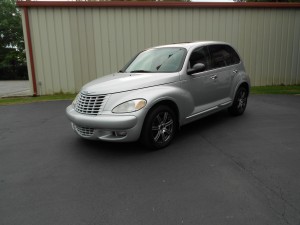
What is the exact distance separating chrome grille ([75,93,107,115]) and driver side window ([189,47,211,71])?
6.07 ft

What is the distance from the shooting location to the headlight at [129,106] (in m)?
3.95

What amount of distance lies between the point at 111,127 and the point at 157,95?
2.90ft

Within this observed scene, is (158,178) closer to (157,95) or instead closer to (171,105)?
(157,95)

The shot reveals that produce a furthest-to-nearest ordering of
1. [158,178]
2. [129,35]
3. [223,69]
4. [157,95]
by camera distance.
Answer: [129,35]
[223,69]
[157,95]
[158,178]

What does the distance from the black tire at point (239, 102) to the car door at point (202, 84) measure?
36.7 inches

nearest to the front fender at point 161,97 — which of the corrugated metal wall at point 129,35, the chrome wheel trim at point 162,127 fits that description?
the chrome wheel trim at point 162,127

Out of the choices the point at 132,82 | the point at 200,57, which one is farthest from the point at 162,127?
the point at 200,57

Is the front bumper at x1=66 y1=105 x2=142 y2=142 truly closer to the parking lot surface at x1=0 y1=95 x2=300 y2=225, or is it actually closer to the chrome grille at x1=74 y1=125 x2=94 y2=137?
the chrome grille at x1=74 y1=125 x2=94 y2=137

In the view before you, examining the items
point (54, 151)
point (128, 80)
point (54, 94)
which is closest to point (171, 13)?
point (54, 94)

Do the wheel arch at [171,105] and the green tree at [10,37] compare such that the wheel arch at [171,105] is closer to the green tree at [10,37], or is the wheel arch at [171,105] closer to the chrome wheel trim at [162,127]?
the chrome wheel trim at [162,127]

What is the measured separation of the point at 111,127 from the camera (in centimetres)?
388

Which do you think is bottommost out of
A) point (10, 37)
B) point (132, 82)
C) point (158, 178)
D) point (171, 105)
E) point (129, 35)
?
point (158, 178)

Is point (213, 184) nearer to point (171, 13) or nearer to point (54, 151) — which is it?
point (54, 151)

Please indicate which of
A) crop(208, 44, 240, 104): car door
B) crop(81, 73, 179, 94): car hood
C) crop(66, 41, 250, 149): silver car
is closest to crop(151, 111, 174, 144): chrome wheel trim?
crop(66, 41, 250, 149): silver car
